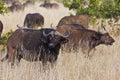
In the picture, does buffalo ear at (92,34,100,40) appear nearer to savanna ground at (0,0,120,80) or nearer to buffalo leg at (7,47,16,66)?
savanna ground at (0,0,120,80)

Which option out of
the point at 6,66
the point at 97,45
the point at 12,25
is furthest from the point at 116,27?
the point at 6,66

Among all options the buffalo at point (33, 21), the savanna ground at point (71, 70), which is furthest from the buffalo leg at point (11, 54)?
the buffalo at point (33, 21)

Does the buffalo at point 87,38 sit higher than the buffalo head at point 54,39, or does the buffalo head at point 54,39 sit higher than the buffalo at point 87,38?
the buffalo head at point 54,39

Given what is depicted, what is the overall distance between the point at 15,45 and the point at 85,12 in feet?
26.2

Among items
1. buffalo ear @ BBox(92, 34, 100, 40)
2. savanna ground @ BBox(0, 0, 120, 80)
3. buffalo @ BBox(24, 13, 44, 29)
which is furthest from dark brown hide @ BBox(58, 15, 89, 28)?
savanna ground @ BBox(0, 0, 120, 80)

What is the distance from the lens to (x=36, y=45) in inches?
440

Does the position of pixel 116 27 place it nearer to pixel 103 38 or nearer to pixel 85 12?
pixel 85 12

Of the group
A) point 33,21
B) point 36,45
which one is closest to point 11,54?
point 36,45

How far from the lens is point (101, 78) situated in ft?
30.4

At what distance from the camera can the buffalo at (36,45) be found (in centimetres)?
1085

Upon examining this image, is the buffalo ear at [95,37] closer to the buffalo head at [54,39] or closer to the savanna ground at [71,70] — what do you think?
the savanna ground at [71,70]

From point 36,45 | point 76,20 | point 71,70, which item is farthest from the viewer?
point 76,20

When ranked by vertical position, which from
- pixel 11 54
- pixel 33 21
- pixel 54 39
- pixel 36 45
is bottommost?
pixel 33 21

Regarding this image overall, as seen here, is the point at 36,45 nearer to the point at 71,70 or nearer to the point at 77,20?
the point at 71,70
